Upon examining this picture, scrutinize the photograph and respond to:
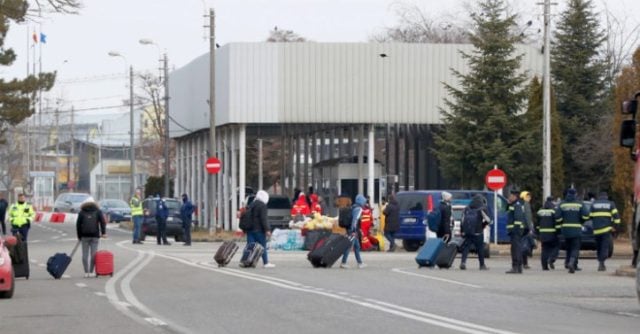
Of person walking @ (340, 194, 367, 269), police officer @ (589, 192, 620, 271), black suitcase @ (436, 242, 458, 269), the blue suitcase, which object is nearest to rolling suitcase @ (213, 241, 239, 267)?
person walking @ (340, 194, 367, 269)

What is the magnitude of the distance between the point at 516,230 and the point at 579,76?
99.1ft

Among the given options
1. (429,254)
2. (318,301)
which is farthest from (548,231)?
(318,301)

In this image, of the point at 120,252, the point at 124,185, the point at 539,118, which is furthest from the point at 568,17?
the point at 124,185

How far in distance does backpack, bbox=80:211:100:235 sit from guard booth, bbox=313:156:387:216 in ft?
105

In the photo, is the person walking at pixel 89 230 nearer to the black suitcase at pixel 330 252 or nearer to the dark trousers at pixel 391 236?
the black suitcase at pixel 330 252

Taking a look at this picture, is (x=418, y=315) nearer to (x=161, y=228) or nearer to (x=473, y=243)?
(x=473, y=243)

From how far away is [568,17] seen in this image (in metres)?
58.5

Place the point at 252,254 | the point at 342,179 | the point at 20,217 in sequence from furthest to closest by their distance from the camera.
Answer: the point at 342,179 → the point at 20,217 → the point at 252,254

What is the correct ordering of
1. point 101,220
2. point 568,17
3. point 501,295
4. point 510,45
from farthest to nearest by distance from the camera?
1. point 568,17
2. point 510,45
3. point 101,220
4. point 501,295

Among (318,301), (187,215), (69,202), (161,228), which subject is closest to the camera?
(318,301)

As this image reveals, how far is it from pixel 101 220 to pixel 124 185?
9632 cm

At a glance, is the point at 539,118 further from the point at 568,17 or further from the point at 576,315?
the point at 576,315

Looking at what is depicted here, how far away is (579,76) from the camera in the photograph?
192 feet

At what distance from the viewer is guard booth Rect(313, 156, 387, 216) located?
6169 cm
